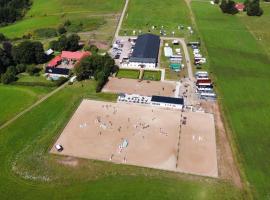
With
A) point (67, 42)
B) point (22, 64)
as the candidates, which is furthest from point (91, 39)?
point (22, 64)

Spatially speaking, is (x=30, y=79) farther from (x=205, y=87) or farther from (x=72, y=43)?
(x=205, y=87)

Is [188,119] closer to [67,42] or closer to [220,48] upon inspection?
[220,48]

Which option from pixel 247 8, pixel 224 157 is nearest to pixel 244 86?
pixel 224 157

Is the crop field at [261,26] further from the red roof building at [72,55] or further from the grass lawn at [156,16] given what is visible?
the red roof building at [72,55]

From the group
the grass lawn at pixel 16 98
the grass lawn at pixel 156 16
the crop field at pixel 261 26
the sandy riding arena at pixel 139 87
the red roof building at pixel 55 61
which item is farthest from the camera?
the grass lawn at pixel 156 16

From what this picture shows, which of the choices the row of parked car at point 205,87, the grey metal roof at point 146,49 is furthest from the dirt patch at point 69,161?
the grey metal roof at point 146,49

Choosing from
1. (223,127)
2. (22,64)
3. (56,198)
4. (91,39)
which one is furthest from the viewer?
(91,39)

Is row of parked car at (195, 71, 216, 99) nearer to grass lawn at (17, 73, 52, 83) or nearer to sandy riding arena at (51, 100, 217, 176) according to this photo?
sandy riding arena at (51, 100, 217, 176)
